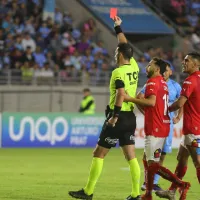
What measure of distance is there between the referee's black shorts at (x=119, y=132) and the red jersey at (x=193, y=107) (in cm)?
75

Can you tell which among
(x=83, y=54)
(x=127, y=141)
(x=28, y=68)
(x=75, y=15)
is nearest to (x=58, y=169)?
(x=127, y=141)

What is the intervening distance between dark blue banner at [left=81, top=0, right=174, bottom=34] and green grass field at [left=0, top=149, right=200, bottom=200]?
33.9 ft

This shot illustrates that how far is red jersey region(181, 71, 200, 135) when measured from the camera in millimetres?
11102

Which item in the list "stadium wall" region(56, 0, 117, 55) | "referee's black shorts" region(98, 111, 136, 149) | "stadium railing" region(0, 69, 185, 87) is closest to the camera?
"referee's black shorts" region(98, 111, 136, 149)

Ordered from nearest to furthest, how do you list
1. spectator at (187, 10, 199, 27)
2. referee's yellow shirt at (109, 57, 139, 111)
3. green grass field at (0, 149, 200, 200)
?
referee's yellow shirt at (109, 57, 139, 111) → green grass field at (0, 149, 200, 200) → spectator at (187, 10, 199, 27)

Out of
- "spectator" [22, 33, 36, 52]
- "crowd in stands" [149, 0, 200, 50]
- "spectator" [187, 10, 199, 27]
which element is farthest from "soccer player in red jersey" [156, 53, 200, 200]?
"spectator" [187, 10, 199, 27]

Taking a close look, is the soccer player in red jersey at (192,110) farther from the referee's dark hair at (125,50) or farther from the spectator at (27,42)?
the spectator at (27,42)

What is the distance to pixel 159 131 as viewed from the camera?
1087 cm

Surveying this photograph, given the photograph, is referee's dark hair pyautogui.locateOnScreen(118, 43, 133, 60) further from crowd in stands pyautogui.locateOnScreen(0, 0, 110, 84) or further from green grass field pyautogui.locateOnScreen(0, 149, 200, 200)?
crowd in stands pyautogui.locateOnScreen(0, 0, 110, 84)

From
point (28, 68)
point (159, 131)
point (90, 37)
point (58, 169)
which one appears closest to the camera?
point (159, 131)

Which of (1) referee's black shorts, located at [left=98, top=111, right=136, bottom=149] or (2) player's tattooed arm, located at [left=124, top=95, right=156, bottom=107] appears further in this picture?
(1) referee's black shorts, located at [left=98, top=111, right=136, bottom=149]

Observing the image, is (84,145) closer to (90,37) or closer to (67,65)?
(67,65)

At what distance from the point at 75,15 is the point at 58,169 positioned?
558 inches

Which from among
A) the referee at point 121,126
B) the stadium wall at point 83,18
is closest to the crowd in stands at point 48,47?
the stadium wall at point 83,18
